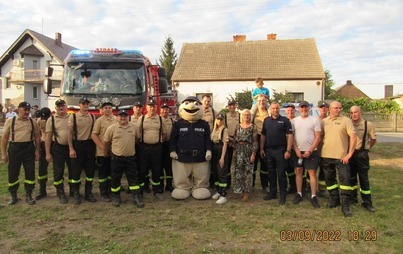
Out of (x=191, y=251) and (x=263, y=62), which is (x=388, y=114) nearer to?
(x=263, y=62)

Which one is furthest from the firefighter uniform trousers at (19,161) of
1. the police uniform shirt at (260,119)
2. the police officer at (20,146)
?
the police uniform shirt at (260,119)

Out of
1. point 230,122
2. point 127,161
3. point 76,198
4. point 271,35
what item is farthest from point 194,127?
point 271,35

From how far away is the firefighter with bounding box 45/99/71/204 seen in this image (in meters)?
6.11

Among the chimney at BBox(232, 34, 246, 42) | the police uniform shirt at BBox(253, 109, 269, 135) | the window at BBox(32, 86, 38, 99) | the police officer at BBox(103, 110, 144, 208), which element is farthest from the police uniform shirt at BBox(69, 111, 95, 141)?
the window at BBox(32, 86, 38, 99)

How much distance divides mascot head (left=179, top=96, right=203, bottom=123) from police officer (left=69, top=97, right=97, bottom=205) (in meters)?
1.71

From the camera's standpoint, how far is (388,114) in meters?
25.7

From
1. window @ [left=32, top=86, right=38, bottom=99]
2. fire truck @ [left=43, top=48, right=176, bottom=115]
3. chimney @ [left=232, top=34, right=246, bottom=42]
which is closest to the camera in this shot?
fire truck @ [left=43, top=48, right=176, bottom=115]

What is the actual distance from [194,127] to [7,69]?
40957mm

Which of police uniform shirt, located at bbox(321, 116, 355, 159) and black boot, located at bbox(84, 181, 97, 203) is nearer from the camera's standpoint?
police uniform shirt, located at bbox(321, 116, 355, 159)

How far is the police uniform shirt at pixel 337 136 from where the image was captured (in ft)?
18.6

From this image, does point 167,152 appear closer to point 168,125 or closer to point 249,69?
point 168,125

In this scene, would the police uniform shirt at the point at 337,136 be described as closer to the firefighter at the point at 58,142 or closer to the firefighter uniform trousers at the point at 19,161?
the firefighter at the point at 58,142

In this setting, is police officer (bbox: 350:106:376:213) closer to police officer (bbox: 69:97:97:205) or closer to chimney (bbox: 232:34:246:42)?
police officer (bbox: 69:97:97:205)

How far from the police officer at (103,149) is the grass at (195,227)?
0.36 m
